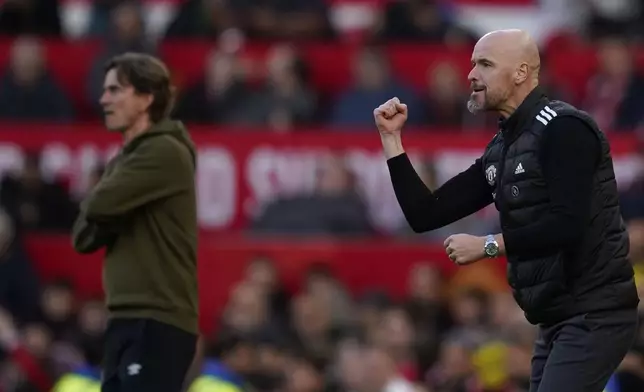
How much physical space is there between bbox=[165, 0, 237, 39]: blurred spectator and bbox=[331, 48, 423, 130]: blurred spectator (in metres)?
1.57

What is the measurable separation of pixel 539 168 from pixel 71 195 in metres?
7.62

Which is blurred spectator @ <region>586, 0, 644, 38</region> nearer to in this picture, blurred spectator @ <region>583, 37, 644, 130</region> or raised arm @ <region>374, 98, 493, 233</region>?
blurred spectator @ <region>583, 37, 644, 130</region>

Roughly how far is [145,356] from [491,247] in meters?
1.69

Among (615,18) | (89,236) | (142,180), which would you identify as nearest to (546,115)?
(142,180)

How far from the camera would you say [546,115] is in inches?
227

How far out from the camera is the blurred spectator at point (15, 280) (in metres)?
11.7

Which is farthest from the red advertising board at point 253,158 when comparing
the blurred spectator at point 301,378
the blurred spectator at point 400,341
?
the blurred spectator at point 301,378

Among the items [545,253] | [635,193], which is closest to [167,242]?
[545,253]

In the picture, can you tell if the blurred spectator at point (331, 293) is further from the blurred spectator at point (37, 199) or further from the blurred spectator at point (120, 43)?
the blurred spectator at point (120, 43)

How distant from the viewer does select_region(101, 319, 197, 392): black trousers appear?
6.73 m

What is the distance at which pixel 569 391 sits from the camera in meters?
5.68

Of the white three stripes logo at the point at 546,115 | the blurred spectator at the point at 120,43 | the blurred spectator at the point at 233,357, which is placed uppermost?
the blurred spectator at the point at 120,43

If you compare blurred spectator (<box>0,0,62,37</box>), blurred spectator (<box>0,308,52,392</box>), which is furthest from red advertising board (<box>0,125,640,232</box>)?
blurred spectator (<box>0,0,62,37</box>)

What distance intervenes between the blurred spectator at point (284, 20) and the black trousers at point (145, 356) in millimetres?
8247
